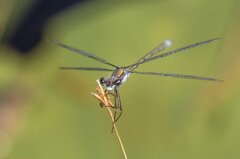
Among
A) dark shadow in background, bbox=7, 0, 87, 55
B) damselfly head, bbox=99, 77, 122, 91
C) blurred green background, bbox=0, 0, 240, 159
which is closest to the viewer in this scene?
damselfly head, bbox=99, 77, 122, 91

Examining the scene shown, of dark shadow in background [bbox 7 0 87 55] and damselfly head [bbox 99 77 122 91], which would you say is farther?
dark shadow in background [bbox 7 0 87 55]

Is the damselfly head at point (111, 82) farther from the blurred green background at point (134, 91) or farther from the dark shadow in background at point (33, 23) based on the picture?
the dark shadow in background at point (33, 23)

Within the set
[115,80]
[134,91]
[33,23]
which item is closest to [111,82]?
[115,80]

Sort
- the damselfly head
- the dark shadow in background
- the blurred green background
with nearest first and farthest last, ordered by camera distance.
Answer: the damselfly head < the blurred green background < the dark shadow in background

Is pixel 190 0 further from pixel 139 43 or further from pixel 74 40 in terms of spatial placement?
pixel 74 40

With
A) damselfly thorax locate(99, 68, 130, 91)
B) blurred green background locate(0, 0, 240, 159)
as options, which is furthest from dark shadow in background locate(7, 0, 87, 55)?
damselfly thorax locate(99, 68, 130, 91)

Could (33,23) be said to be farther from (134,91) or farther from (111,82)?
(111,82)

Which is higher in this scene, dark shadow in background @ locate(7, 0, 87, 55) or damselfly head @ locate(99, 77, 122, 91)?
dark shadow in background @ locate(7, 0, 87, 55)

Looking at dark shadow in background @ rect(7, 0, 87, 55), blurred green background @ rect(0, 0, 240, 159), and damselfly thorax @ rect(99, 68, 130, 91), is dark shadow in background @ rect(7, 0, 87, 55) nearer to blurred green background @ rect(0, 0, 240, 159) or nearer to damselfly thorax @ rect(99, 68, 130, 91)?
blurred green background @ rect(0, 0, 240, 159)
